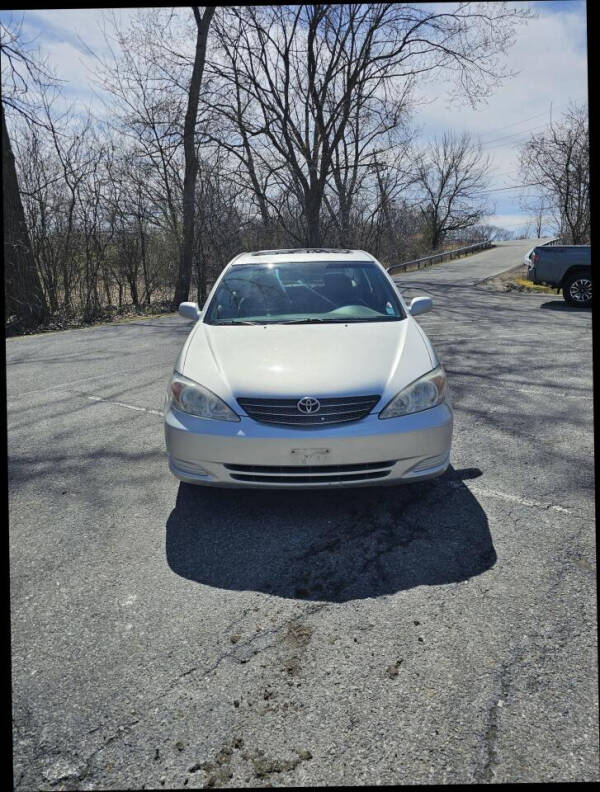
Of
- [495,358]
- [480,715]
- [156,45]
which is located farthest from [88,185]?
[480,715]

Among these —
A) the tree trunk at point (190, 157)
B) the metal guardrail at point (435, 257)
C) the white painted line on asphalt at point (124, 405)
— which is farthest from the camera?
the metal guardrail at point (435, 257)

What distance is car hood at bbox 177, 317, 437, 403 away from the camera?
334 cm

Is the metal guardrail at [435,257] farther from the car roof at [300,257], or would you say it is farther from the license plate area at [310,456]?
the license plate area at [310,456]

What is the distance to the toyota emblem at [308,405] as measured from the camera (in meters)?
3.23

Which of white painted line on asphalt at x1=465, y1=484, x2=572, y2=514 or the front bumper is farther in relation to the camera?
white painted line on asphalt at x1=465, y1=484, x2=572, y2=514

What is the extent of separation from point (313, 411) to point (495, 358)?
18.1 ft

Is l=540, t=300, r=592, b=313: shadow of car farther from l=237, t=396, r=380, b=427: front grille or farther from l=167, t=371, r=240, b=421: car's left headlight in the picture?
l=167, t=371, r=240, b=421: car's left headlight

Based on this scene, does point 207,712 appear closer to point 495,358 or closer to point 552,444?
point 552,444

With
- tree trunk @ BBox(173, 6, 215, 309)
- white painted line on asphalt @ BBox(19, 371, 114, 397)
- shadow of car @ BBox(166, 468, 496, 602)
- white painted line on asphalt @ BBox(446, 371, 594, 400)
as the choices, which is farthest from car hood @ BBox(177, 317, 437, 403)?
tree trunk @ BBox(173, 6, 215, 309)

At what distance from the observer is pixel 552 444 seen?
4680 millimetres

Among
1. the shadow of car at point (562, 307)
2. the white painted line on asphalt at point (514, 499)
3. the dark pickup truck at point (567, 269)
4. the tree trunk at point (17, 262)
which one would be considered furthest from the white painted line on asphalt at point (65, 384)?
the dark pickup truck at point (567, 269)

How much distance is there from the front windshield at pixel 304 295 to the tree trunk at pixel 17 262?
10.1 m

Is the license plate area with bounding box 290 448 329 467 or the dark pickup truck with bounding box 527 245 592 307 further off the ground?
the dark pickup truck with bounding box 527 245 592 307

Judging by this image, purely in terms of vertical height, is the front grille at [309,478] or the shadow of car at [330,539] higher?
the front grille at [309,478]
